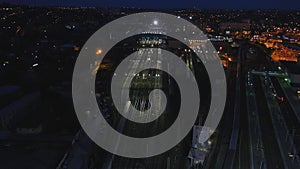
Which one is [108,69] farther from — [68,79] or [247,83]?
[247,83]

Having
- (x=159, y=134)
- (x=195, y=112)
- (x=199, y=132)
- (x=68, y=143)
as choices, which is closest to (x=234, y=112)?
(x=195, y=112)

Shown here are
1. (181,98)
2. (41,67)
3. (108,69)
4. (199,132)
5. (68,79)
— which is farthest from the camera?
(108,69)

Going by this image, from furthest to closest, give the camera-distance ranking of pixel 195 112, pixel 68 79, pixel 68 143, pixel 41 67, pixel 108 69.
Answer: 1. pixel 108 69
2. pixel 41 67
3. pixel 68 79
4. pixel 195 112
5. pixel 68 143

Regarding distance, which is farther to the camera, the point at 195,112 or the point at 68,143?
the point at 195,112

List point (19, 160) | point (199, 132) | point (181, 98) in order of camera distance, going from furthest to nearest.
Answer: point (181, 98) < point (199, 132) < point (19, 160)

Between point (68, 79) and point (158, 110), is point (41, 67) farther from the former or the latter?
point (158, 110)

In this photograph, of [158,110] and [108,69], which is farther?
[108,69]

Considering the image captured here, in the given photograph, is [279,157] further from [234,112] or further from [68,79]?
[68,79]

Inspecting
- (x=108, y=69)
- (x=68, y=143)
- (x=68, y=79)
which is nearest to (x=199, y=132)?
(x=68, y=143)

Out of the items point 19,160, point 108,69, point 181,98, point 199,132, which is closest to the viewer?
point 19,160
